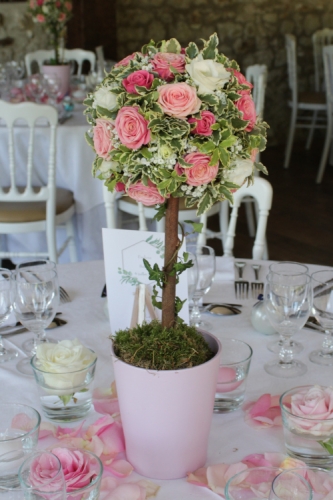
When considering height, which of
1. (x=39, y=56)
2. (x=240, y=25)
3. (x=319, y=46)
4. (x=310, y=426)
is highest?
(x=240, y=25)

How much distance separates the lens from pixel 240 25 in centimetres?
638

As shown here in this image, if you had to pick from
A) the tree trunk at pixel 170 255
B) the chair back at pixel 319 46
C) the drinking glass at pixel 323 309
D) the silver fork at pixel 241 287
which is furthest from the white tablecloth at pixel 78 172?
the chair back at pixel 319 46

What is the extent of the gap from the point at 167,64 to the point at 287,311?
1.79 feet

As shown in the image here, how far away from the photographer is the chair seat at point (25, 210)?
9.27 ft

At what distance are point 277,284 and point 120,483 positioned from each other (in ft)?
1.61

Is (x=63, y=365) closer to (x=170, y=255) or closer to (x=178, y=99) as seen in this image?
(x=170, y=255)

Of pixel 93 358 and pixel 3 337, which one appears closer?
pixel 93 358

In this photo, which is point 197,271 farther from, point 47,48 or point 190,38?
point 190,38

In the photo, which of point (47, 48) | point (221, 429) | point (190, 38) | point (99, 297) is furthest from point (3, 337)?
point (190, 38)

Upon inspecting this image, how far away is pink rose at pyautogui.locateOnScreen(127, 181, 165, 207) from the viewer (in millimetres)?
799

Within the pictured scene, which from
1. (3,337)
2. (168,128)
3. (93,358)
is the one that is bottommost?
(3,337)

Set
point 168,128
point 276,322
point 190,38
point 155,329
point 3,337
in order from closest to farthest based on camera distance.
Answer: point 168,128
point 155,329
point 276,322
point 3,337
point 190,38

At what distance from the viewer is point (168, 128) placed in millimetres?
747

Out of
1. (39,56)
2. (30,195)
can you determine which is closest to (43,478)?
(30,195)
